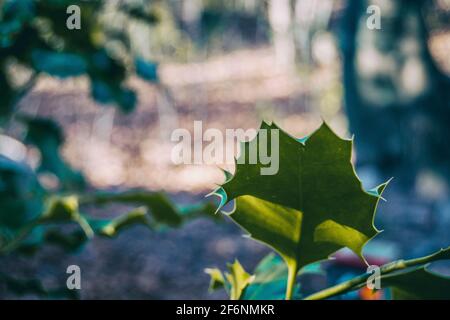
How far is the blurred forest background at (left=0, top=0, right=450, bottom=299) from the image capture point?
1416 millimetres

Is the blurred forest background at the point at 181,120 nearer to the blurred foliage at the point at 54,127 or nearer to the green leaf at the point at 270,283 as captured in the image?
the blurred foliage at the point at 54,127

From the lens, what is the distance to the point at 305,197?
0.57 m

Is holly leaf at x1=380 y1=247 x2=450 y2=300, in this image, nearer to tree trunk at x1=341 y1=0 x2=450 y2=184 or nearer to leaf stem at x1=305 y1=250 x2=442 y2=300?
leaf stem at x1=305 y1=250 x2=442 y2=300

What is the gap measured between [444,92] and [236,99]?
18.7ft

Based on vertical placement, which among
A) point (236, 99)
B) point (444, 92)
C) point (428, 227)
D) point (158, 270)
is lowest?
point (158, 270)

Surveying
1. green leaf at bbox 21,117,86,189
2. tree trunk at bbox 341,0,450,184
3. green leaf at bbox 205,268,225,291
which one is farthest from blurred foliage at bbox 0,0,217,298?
tree trunk at bbox 341,0,450,184

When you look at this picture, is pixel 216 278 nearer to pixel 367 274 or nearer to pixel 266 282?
pixel 266 282

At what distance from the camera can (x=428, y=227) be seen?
12.9 feet

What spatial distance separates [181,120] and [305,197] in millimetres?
7986

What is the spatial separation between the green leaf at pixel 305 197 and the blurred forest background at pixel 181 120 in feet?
0.24

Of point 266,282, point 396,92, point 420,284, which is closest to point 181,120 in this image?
point 396,92

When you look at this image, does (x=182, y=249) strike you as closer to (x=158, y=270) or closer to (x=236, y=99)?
(x=158, y=270)
